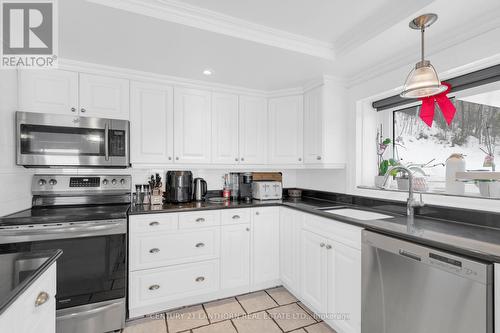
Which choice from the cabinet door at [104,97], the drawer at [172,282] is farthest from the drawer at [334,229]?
the cabinet door at [104,97]

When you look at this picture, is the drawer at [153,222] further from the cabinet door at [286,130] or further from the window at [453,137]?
the window at [453,137]

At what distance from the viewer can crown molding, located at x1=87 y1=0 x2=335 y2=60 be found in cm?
154

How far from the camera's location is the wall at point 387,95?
5.18 ft

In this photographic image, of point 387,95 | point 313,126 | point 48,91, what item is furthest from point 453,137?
point 48,91

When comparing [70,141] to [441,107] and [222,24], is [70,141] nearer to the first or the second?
[222,24]

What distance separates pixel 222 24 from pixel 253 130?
4.45 ft

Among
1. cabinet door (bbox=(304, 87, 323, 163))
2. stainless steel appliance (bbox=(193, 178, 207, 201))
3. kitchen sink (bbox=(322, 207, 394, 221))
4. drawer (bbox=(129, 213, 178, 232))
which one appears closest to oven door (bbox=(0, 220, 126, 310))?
drawer (bbox=(129, 213, 178, 232))

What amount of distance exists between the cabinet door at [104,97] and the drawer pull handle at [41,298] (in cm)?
173

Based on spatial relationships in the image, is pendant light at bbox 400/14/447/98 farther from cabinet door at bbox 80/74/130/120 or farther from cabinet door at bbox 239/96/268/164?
cabinet door at bbox 80/74/130/120

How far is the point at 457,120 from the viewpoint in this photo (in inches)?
79.0

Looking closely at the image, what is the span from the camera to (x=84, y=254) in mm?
1820

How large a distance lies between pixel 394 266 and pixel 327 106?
164cm

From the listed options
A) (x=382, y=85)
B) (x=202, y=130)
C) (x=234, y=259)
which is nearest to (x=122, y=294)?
(x=234, y=259)

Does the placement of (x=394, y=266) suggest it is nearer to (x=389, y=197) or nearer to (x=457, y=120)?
(x=389, y=197)
